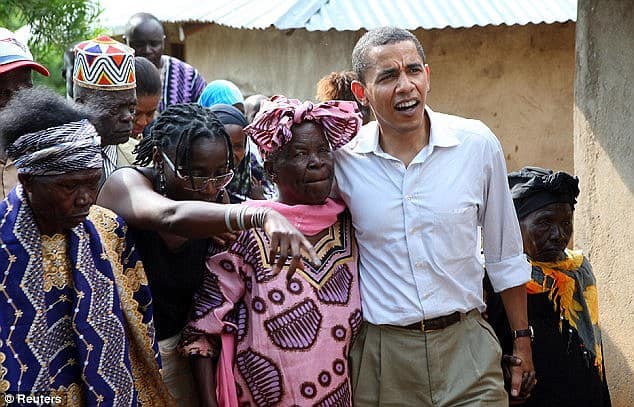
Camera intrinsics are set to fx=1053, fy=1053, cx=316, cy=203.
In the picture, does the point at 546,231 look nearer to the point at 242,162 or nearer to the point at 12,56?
the point at 242,162

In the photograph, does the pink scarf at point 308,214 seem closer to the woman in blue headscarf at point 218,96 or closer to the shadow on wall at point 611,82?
the shadow on wall at point 611,82

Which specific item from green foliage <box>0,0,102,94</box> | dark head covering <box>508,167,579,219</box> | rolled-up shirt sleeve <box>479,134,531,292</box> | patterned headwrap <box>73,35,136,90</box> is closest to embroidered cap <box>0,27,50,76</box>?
patterned headwrap <box>73,35,136,90</box>

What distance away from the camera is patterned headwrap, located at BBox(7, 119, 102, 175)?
3480 mm

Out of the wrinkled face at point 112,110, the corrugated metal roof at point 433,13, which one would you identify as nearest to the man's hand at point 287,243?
the wrinkled face at point 112,110

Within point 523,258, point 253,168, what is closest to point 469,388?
point 523,258

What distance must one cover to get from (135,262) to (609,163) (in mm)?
3030

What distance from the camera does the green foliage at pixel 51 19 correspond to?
25.5ft

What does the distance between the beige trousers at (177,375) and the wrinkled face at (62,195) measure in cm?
77

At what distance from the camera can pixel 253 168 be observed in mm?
6660

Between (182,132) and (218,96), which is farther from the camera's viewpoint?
(218,96)

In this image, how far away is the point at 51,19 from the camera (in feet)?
26.0

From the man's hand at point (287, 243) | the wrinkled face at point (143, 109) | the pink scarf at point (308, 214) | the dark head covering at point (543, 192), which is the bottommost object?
the dark head covering at point (543, 192)

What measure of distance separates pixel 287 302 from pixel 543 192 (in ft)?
5.02

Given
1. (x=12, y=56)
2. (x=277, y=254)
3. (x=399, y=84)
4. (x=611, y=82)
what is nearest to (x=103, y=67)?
(x=12, y=56)
